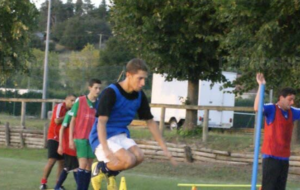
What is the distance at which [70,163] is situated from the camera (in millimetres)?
13070

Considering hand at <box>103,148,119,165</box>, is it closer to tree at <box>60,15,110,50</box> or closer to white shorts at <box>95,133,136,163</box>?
white shorts at <box>95,133,136,163</box>

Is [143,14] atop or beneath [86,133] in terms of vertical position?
atop

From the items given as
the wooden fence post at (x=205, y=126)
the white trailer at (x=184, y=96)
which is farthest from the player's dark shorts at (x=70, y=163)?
the white trailer at (x=184, y=96)

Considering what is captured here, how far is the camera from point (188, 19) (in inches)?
797

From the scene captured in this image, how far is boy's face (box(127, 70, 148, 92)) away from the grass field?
5679 millimetres

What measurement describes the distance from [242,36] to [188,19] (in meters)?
3.68

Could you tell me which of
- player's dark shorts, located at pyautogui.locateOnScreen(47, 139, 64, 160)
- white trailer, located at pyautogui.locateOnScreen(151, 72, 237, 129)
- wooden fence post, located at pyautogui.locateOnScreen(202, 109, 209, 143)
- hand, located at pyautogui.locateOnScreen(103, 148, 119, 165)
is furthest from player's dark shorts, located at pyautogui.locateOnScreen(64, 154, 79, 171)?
white trailer, located at pyautogui.locateOnScreen(151, 72, 237, 129)

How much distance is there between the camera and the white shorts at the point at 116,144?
863 cm

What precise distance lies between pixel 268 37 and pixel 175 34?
5.56 m

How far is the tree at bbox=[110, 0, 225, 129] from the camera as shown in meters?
20.2

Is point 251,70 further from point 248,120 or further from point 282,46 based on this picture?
point 248,120

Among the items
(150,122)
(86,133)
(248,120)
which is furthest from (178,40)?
(248,120)

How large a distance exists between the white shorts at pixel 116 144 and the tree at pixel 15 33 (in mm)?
13942

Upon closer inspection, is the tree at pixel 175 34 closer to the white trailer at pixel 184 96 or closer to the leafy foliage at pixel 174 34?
the leafy foliage at pixel 174 34
